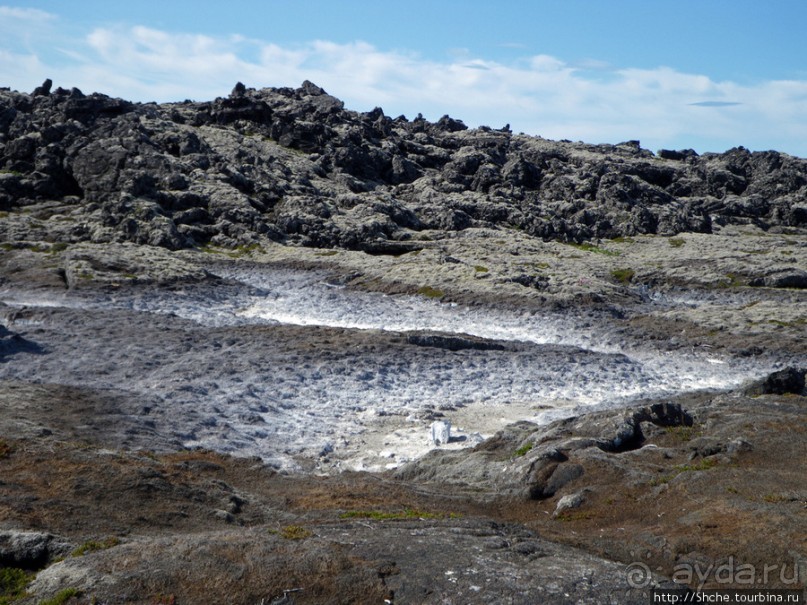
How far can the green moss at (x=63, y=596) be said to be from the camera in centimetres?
1511

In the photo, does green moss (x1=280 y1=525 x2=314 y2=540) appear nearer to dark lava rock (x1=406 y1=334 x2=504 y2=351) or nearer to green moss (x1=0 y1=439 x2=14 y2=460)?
green moss (x1=0 y1=439 x2=14 y2=460)

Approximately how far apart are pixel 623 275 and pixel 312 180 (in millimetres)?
53685

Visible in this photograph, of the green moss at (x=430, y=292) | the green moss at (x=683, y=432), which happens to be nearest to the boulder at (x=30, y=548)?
the green moss at (x=683, y=432)

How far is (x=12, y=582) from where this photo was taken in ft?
53.0

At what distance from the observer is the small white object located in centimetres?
3378

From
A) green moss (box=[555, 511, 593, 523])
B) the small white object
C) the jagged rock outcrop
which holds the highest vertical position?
the jagged rock outcrop

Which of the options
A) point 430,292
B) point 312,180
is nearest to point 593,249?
point 430,292

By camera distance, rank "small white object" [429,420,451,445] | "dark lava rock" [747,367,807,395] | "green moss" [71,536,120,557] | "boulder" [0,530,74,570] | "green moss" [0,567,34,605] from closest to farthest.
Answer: "green moss" [0,567,34,605]
"boulder" [0,530,74,570]
"green moss" [71,536,120,557]
"small white object" [429,420,451,445]
"dark lava rock" [747,367,807,395]

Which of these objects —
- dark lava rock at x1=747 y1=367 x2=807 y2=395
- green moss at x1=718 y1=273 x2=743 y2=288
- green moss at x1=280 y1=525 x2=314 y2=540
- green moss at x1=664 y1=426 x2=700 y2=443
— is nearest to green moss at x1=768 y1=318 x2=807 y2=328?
green moss at x1=718 y1=273 x2=743 y2=288

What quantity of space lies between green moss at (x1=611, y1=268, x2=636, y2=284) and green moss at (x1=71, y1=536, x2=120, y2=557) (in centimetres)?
6551

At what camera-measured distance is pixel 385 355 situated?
45.6 meters

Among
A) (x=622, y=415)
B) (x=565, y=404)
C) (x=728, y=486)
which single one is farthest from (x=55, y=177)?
(x=728, y=486)

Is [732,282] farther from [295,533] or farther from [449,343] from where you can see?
[295,533]

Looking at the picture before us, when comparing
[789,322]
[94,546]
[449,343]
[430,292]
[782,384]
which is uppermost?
[789,322]
